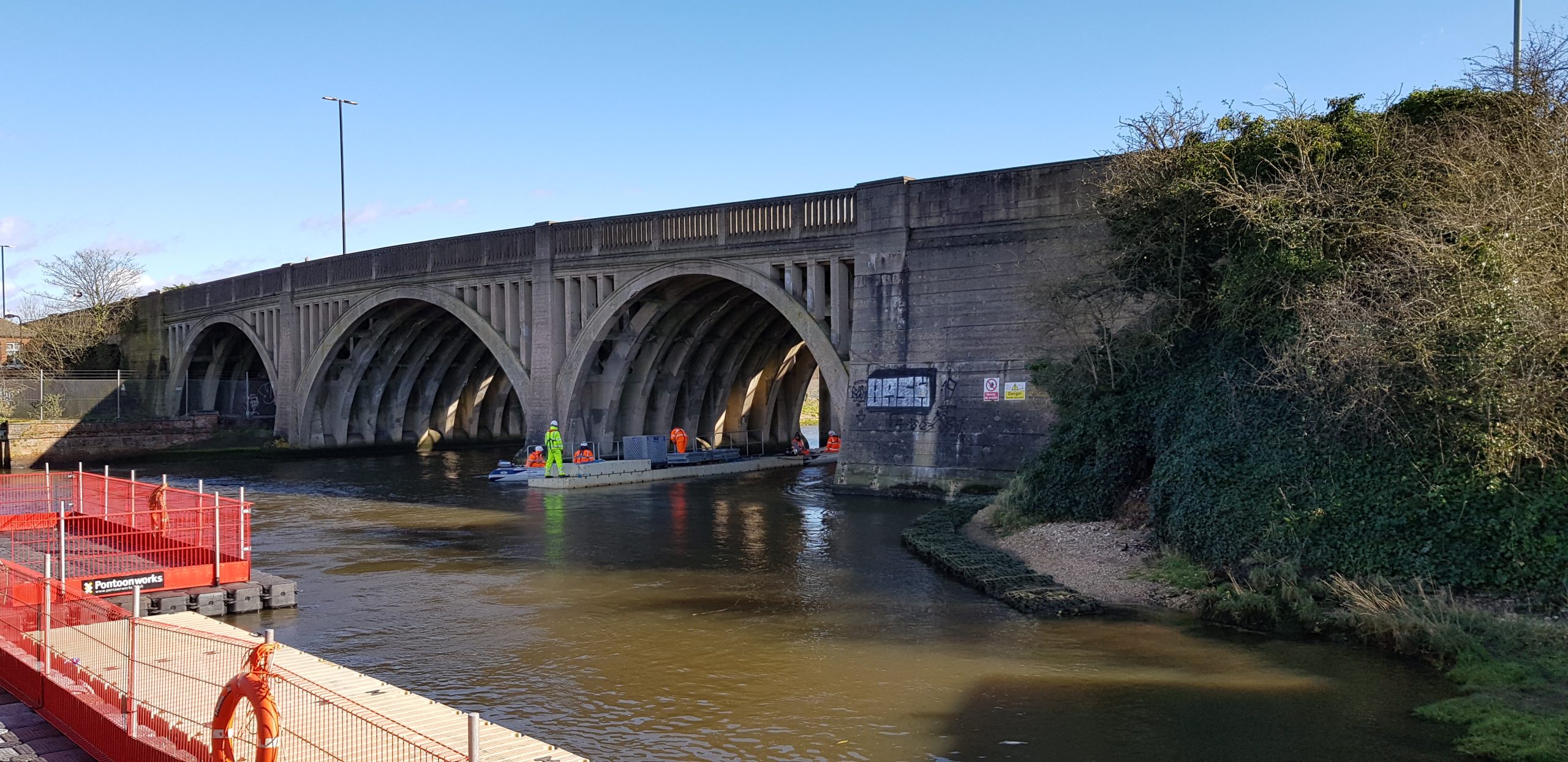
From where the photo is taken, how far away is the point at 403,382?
2041 inches

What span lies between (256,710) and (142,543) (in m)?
10.2

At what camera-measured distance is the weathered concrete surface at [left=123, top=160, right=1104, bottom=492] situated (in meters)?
27.3

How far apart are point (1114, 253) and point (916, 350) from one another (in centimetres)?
864

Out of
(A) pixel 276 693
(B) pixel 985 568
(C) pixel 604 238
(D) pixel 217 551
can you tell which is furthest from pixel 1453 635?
(C) pixel 604 238

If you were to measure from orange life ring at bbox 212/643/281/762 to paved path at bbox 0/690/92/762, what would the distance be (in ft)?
6.90

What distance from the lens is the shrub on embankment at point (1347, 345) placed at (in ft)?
43.3

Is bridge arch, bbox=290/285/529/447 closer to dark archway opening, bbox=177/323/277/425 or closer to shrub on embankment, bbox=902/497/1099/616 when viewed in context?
dark archway opening, bbox=177/323/277/425

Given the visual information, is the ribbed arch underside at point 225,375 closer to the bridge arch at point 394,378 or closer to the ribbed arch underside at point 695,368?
the bridge arch at point 394,378

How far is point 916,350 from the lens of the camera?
94.0ft

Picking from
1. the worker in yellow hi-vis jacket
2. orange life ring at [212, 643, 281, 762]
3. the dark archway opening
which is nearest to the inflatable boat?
the worker in yellow hi-vis jacket

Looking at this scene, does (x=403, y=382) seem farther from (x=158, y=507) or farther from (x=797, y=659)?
(x=797, y=659)

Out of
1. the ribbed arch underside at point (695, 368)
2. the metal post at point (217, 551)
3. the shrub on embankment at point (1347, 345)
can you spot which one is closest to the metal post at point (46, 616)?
the metal post at point (217, 551)

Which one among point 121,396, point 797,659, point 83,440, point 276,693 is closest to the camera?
point 276,693

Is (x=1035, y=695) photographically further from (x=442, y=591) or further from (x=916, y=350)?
(x=916, y=350)
